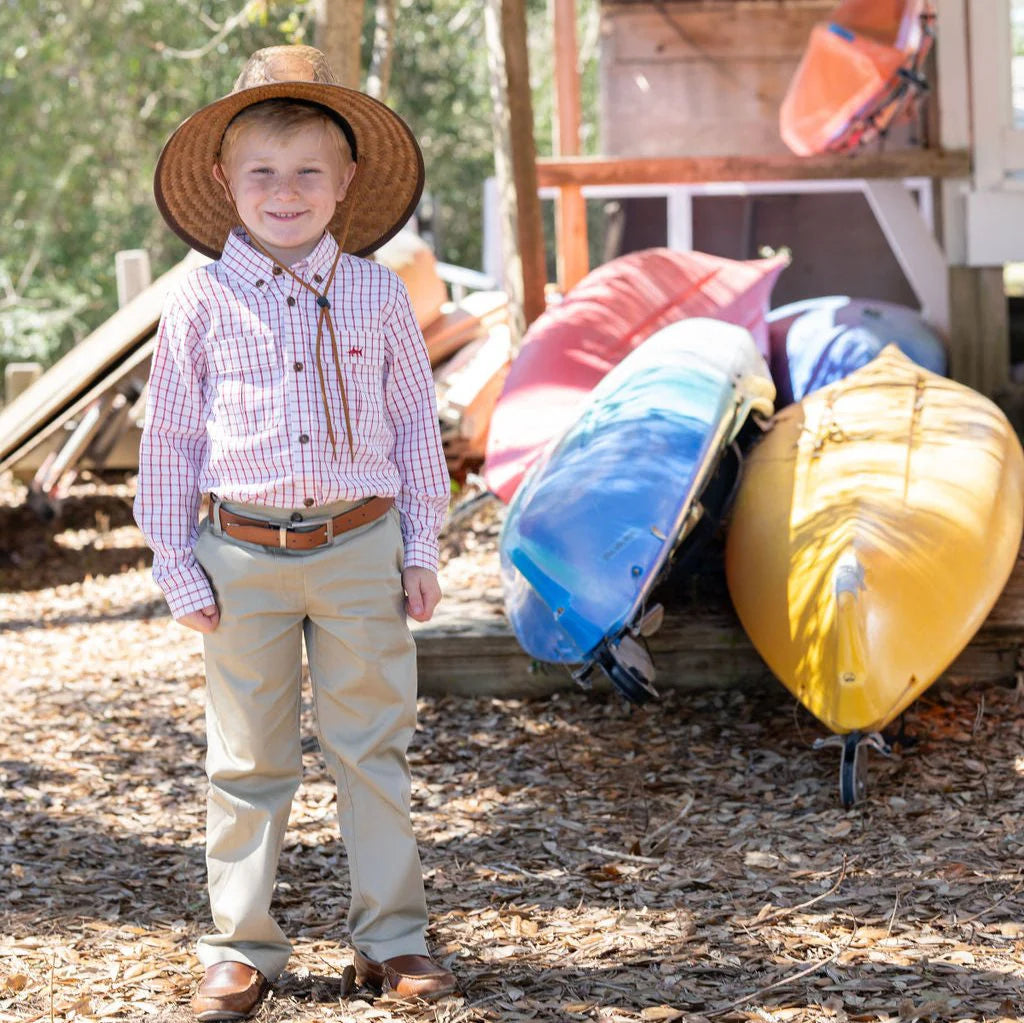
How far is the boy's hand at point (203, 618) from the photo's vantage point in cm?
268

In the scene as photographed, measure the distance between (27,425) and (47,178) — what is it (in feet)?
25.1

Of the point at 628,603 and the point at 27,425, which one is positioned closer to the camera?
the point at 628,603

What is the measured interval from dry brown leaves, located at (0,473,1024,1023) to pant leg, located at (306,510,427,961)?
19 cm

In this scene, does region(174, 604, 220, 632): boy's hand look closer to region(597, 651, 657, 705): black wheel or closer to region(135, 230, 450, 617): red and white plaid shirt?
region(135, 230, 450, 617): red and white plaid shirt

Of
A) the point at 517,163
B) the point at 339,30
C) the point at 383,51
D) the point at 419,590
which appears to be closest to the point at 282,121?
the point at 419,590

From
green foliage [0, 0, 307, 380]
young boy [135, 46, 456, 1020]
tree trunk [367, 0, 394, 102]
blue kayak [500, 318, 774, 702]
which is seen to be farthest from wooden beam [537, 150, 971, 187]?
green foliage [0, 0, 307, 380]

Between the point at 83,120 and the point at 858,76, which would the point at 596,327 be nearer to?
the point at 858,76

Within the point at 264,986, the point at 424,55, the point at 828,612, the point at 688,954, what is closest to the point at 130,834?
the point at 264,986

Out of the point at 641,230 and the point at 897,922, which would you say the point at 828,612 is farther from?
the point at 641,230

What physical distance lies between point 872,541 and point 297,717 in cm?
193

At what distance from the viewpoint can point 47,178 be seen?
45.2 ft

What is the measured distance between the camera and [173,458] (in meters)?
2.73

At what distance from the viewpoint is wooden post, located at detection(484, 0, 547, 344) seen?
6641 millimetres

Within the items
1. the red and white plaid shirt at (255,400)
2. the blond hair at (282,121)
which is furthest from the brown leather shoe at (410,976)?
the blond hair at (282,121)
